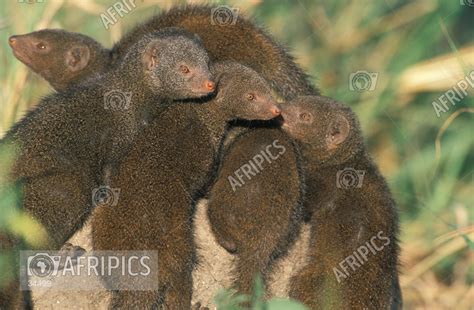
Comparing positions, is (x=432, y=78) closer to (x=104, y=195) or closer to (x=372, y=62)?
(x=372, y=62)

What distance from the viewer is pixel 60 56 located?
5.31 m

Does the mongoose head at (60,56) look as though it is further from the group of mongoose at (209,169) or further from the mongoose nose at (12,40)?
the group of mongoose at (209,169)

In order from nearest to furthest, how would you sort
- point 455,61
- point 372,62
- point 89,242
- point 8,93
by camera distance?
point 89,242 → point 8,93 → point 455,61 → point 372,62

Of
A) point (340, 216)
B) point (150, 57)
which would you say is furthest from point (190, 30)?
point (340, 216)

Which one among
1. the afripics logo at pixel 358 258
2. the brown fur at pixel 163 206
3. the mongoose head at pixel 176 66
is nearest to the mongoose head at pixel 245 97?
the mongoose head at pixel 176 66

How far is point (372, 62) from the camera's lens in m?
6.39

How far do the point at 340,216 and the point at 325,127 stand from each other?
0.52m

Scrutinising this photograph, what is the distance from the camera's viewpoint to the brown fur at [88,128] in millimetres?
4055

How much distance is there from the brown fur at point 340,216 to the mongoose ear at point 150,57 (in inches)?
25.4

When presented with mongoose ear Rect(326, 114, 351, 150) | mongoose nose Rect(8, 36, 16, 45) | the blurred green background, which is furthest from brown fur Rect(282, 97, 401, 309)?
mongoose nose Rect(8, 36, 16, 45)

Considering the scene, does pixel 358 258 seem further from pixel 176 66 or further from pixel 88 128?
pixel 88 128

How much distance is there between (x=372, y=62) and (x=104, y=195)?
107 inches

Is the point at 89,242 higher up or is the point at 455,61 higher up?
the point at 89,242

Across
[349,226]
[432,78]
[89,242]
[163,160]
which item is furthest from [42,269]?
[432,78]
